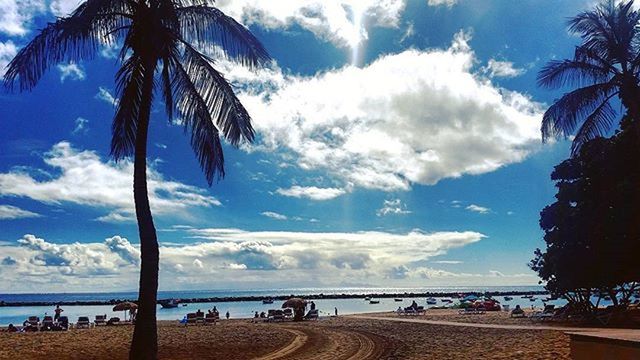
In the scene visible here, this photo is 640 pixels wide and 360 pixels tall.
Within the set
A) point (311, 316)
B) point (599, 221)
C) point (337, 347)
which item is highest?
point (599, 221)

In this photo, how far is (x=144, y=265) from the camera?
12039mm

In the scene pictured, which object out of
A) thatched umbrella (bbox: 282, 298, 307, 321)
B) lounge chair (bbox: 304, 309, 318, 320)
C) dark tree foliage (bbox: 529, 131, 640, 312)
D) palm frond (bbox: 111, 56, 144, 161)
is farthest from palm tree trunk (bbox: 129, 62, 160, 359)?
lounge chair (bbox: 304, 309, 318, 320)

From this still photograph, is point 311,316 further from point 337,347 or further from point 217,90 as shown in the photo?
point 217,90

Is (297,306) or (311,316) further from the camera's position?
(311,316)

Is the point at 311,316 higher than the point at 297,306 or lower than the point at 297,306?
lower

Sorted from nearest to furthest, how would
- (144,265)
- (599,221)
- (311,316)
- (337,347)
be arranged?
(144,265) < (337,347) < (599,221) < (311,316)

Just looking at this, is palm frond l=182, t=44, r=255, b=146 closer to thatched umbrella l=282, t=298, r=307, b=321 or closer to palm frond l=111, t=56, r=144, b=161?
palm frond l=111, t=56, r=144, b=161

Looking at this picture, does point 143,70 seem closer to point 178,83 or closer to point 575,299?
point 178,83

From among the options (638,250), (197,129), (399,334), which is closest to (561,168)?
(638,250)

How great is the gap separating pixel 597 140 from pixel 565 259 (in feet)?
23.0

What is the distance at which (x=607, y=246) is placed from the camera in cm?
2402

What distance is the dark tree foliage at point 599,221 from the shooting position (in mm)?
22078

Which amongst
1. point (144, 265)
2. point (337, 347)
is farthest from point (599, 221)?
point (144, 265)

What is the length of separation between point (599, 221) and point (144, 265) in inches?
841
